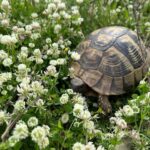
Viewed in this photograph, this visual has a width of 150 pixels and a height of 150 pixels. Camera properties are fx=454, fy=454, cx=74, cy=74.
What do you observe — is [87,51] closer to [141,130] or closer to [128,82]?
[128,82]

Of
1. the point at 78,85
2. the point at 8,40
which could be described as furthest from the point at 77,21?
the point at 8,40

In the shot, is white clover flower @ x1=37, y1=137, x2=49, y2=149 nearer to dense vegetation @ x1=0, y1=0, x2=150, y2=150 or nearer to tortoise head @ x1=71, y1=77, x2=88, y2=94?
dense vegetation @ x1=0, y1=0, x2=150, y2=150

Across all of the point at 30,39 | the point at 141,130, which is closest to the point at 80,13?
the point at 30,39

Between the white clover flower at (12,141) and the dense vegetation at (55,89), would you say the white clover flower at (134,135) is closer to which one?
the dense vegetation at (55,89)

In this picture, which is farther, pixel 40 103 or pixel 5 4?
pixel 5 4

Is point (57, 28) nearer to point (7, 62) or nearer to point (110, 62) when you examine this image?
point (110, 62)

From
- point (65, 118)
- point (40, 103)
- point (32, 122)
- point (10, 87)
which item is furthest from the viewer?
point (10, 87)
